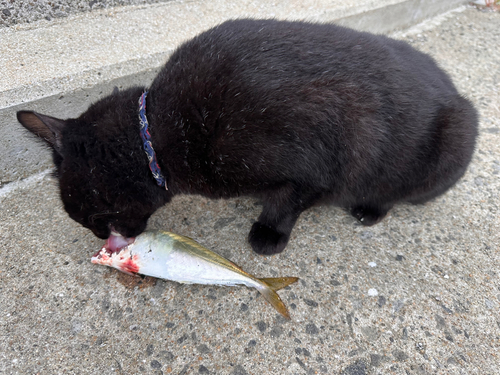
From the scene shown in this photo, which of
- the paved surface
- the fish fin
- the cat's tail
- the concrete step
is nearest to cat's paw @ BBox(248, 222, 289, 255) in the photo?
the paved surface

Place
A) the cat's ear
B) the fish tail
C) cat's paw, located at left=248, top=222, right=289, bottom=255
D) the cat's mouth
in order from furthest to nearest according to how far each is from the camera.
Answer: cat's paw, located at left=248, top=222, right=289, bottom=255
the cat's mouth
the fish tail
the cat's ear

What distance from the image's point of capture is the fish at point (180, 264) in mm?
1662

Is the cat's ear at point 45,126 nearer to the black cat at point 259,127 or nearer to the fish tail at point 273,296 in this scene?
the black cat at point 259,127

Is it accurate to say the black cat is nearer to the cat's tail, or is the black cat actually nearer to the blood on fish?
the cat's tail

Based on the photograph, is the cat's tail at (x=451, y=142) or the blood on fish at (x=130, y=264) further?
the cat's tail at (x=451, y=142)

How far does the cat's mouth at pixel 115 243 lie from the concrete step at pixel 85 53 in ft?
2.41

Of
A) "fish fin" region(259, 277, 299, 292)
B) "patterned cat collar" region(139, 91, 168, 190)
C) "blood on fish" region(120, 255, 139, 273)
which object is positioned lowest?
"fish fin" region(259, 277, 299, 292)

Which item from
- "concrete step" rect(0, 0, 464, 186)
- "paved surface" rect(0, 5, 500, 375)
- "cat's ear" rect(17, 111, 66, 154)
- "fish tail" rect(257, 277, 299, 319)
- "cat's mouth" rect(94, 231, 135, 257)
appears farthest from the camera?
"concrete step" rect(0, 0, 464, 186)

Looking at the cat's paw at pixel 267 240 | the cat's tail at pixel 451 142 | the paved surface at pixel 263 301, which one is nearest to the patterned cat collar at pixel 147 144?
the paved surface at pixel 263 301

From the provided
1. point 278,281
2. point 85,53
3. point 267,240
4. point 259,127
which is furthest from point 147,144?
point 85,53

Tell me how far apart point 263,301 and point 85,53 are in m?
1.96

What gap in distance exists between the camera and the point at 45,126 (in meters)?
1.46

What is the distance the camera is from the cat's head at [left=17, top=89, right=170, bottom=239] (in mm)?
1549

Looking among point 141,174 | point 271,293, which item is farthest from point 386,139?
point 141,174
